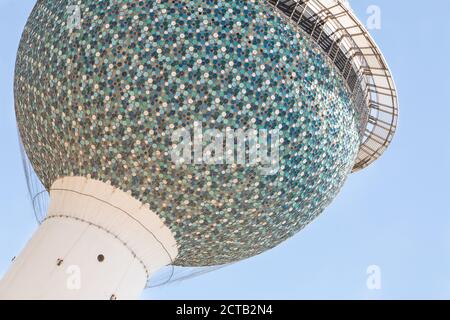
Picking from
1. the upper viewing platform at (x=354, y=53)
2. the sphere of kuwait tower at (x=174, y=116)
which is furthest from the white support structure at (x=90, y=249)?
the upper viewing platform at (x=354, y=53)

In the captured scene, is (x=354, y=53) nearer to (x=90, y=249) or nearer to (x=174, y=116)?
(x=174, y=116)

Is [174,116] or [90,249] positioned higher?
[174,116]

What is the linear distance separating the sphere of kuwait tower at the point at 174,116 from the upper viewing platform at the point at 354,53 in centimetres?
31

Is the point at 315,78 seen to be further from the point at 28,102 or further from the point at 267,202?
the point at 28,102

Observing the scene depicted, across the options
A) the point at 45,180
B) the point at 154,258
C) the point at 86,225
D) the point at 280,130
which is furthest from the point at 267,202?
the point at 45,180

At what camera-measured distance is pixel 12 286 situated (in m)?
10.7

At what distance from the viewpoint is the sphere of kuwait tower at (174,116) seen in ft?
34.8

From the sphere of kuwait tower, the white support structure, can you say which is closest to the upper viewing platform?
the sphere of kuwait tower

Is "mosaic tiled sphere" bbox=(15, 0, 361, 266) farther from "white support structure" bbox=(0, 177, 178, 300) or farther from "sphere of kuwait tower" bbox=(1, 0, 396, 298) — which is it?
"white support structure" bbox=(0, 177, 178, 300)

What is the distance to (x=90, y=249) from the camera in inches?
431

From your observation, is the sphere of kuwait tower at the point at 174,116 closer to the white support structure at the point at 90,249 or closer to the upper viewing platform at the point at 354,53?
the white support structure at the point at 90,249

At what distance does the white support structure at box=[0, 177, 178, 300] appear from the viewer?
10.7 metres

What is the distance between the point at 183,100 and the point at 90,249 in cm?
281

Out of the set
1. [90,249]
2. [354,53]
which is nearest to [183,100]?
[90,249]
